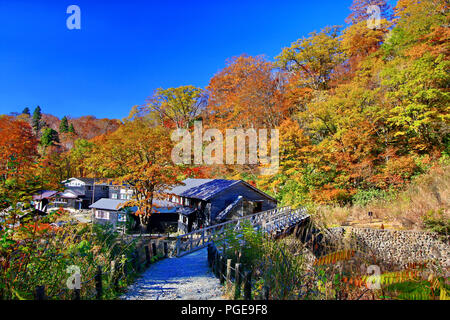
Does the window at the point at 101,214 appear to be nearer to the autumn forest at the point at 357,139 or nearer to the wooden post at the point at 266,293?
the autumn forest at the point at 357,139

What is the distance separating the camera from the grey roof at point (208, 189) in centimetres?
1891

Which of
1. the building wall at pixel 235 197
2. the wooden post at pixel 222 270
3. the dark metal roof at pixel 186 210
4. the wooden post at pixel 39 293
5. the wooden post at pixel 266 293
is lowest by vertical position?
the wooden post at pixel 222 270

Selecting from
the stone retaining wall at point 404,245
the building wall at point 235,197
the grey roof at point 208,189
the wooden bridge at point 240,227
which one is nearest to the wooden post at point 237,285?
the wooden bridge at point 240,227

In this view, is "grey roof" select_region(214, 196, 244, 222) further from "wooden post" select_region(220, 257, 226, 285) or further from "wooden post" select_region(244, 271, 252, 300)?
"wooden post" select_region(244, 271, 252, 300)

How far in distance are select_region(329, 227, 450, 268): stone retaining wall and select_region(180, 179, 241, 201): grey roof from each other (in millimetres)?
9112

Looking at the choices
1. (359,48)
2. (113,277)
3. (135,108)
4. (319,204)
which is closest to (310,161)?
(319,204)

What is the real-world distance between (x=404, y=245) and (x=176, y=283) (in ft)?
39.8

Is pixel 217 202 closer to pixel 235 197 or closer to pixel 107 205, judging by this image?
pixel 235 197

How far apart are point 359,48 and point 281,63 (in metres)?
10.1

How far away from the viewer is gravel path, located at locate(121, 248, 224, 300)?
213 inches

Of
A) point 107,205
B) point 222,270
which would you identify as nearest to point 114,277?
point 222,270

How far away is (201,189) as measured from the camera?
21484mm

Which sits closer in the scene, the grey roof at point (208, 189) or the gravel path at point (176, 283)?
the gravel path at point (176, 283)

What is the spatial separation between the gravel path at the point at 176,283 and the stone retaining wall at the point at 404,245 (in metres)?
6.48
